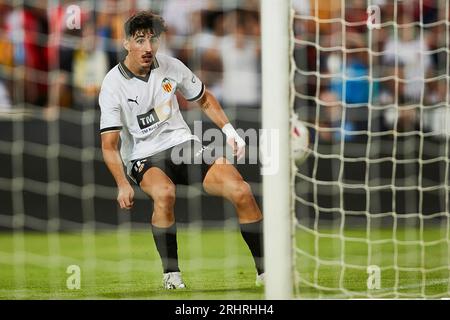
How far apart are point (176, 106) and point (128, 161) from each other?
324mm

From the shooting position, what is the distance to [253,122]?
593 centimetres

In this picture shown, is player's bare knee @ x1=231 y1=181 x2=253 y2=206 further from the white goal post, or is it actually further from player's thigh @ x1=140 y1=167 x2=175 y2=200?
the white goal post

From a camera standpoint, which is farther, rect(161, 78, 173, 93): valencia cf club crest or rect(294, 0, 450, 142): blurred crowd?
rect(294, 0, 450, 142): blurred crowd

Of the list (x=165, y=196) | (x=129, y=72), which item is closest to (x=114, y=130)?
(x=129, y=72)

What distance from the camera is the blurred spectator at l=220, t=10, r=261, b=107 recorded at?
19.9ft

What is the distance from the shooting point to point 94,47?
593 cm

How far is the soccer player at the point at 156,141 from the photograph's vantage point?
419cm

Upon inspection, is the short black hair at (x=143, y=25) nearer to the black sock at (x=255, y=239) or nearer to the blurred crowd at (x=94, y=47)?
the black sock at (x=255, y=239)

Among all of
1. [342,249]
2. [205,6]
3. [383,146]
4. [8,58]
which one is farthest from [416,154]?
[8,58]

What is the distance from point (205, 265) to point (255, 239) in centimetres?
89

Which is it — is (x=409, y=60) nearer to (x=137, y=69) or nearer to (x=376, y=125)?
(x=376, y=125)

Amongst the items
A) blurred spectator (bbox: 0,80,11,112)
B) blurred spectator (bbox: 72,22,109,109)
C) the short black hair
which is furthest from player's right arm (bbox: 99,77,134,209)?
blurred spectator (bbox: 0,80,11,112)

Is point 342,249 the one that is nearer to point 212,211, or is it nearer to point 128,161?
point 212,211

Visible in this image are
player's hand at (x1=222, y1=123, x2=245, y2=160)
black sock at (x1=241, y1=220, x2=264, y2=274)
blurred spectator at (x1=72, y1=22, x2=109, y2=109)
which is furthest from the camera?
blurred spectator at (x1=72, y1=22, x2=109, y2=109)
